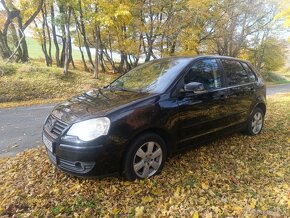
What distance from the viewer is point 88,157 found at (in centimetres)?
309

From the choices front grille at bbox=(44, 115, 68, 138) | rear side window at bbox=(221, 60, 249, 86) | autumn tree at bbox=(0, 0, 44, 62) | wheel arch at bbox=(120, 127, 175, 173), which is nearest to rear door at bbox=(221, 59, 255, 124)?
rear side window at bbox=(221, 60, 249, 86)

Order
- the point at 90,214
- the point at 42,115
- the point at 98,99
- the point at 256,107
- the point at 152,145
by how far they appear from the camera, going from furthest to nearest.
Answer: the point at 42,115 → the point at 256,107 → the point at 98,99 → the point at 152,145 → the point at 90,214

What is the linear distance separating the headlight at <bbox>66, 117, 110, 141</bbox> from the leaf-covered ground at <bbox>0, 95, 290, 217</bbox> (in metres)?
0.80

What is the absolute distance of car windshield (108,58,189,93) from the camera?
3.87 m

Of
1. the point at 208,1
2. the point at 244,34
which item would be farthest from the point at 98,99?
the point at 244,34

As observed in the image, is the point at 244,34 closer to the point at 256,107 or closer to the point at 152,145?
the point at 256,107

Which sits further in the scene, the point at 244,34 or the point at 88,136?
the point at 244,34

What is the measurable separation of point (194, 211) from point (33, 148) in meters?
3.50

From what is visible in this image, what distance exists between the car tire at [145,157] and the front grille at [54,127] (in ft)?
3.03

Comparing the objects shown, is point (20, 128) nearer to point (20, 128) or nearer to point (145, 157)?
point (20, 128)

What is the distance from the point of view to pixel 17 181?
365cm

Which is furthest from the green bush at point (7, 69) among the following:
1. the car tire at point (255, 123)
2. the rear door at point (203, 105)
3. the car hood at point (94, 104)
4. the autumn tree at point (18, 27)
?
the car tire at point (255, 123)

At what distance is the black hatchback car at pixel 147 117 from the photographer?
3.15 m

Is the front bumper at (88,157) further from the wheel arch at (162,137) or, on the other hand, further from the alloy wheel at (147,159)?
the alloy wheel at (147,159)
